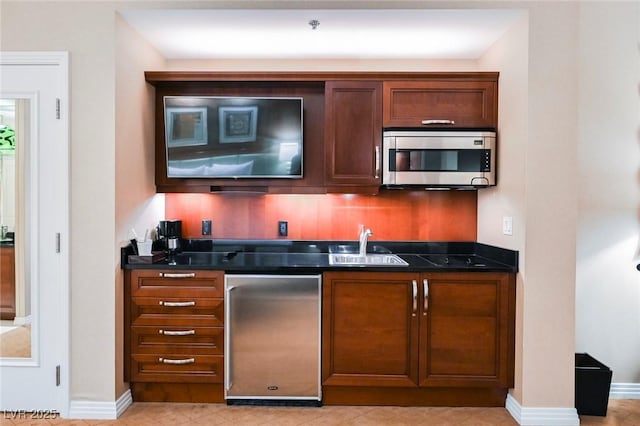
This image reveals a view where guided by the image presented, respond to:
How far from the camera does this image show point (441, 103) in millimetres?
2777

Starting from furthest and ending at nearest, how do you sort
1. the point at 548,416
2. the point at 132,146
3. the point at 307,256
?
1. the point at 307,256
2. the point at 132,146
3. the point at 548,416

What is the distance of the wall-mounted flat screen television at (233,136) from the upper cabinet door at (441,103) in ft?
2.29

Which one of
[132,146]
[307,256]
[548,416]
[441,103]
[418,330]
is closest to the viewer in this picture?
[548,416]

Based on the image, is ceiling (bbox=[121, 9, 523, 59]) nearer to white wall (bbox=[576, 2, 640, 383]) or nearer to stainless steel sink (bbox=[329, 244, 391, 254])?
white wall (bbox=[576, 2, 640, 383])

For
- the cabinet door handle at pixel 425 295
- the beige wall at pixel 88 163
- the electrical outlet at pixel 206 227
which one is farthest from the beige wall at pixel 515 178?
the electrical outlet at pixel 206 227

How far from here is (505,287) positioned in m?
2.50

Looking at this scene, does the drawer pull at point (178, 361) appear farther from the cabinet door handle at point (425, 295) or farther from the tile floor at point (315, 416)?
the cabinet door handle at point (425, 295)

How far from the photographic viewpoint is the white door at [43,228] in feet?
7.99

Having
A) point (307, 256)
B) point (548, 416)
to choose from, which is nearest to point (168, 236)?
point (307, 256)

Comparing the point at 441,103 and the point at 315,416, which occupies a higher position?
the point at 441,103

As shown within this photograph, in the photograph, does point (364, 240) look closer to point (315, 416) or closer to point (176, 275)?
point (315, 416)

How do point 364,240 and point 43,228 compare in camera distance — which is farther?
point 364,240

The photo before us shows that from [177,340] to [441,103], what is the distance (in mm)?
2446

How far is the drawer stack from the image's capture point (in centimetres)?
255
